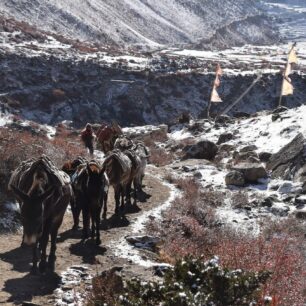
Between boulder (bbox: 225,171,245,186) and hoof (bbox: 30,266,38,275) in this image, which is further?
boulder (bbox: 225,171,245,186)

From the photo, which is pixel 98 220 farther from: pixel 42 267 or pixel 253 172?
pixel 253 172

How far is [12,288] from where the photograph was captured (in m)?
7.09

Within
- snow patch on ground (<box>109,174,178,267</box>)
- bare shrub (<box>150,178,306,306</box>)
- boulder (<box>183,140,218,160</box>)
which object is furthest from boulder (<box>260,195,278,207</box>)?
boulder (<box>183,140,218,160</box>)

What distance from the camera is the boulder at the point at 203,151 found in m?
24.7

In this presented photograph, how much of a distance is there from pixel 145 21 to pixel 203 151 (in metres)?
85.5

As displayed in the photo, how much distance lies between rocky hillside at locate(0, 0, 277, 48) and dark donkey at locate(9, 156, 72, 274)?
70.0m

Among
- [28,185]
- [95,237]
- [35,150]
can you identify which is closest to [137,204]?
[35,150]

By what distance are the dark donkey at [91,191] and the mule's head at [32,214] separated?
8.15 ft

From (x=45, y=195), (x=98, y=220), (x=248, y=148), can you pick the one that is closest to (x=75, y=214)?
(x=98, y=220)

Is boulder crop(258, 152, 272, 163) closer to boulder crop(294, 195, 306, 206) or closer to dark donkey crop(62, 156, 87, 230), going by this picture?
boulder crop(294, 195, 306, 206)

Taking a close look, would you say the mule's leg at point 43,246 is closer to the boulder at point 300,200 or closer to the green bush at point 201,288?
the green bush at point 201,288

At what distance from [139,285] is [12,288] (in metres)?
2.75

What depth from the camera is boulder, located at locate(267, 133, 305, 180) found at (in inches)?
722

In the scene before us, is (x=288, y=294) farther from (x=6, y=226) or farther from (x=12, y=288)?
(x=6, y=226)
